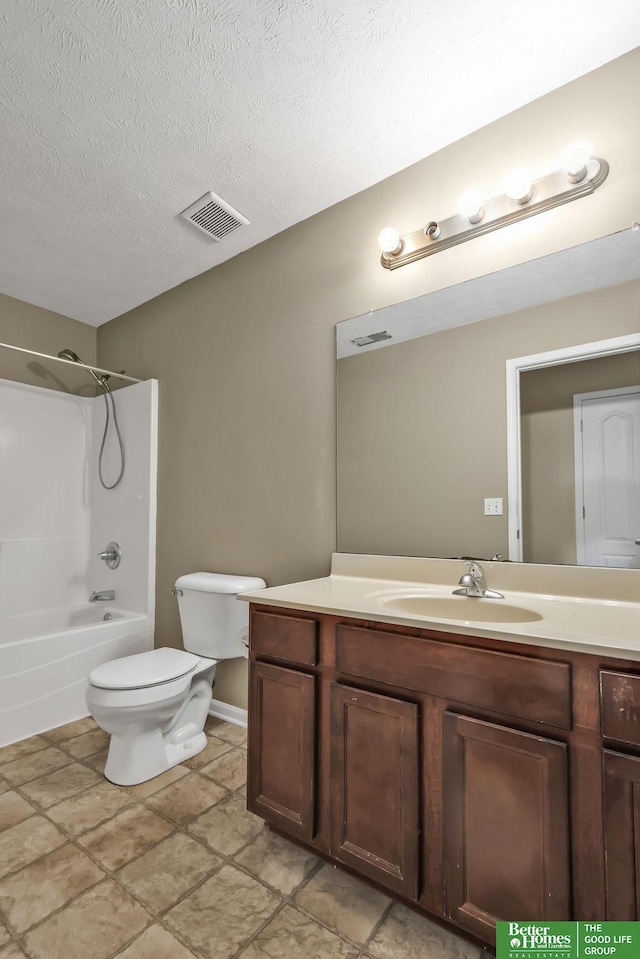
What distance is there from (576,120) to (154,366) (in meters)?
2.37

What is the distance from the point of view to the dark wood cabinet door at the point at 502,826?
94cm

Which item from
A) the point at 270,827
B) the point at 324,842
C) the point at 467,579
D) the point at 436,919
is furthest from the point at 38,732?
the point at 467,579

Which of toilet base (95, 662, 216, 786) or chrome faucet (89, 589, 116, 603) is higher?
chrome faucet (89, 589, 116, 603)

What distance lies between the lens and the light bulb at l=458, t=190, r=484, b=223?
5.21 feet

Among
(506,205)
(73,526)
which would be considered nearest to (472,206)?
(506,205)

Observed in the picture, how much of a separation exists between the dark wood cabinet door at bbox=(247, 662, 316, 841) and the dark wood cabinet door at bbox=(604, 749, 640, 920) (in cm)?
74

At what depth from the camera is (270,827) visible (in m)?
1.54

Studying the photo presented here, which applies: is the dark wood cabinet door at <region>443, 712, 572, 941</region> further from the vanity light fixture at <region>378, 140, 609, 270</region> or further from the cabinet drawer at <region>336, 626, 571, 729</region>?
the vanity light fixture at <region>378, 140, 609, 270</region>

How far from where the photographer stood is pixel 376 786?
47.3 inches

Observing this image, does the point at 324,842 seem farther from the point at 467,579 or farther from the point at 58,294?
the point at 58,294

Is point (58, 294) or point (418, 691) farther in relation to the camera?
point (58, 294)

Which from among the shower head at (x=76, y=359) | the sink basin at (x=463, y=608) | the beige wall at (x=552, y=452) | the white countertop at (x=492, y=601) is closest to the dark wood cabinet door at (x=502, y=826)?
the white countertop at (x=492, y=601)
